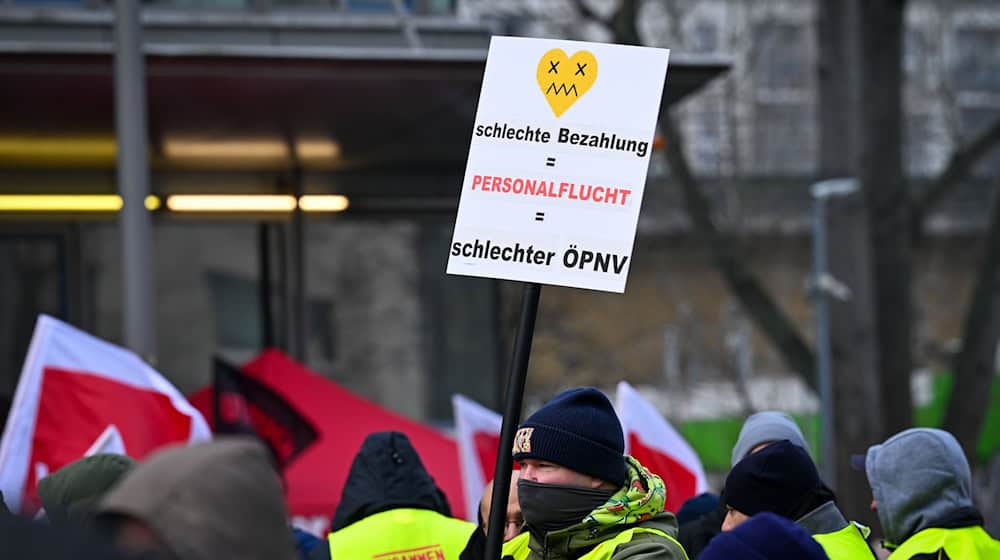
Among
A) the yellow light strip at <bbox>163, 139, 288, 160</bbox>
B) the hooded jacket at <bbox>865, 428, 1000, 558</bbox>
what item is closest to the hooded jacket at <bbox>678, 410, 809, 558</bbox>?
the hooded jacket at <bbox>865, 428, 1000, 558</bbox>

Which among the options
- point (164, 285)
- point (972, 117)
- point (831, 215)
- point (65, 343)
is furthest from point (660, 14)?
point (65, 343)

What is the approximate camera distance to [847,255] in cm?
1516

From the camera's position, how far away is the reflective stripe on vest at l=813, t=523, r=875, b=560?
438 cm

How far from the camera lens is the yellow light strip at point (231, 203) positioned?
1216cm

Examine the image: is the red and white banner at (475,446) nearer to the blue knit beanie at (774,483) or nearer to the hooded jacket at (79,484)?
the blue knit beanie at (774,483)

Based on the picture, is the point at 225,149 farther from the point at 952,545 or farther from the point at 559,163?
the point at 952,545

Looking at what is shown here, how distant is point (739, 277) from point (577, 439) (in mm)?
12579

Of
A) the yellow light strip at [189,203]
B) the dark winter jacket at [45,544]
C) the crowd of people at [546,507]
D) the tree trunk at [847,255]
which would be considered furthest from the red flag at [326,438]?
the dark winter jacket at [45,544]

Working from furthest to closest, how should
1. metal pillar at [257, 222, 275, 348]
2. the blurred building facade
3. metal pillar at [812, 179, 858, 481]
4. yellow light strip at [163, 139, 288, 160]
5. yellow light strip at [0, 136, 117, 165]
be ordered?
metal pillar at [812, 179, 858, 481], metal pillar at [257, 222, 275, 348], yellow light strip at [163, 139, 288, 160], yellow light strip at [0, 136, 117, 165], the blurred building facade

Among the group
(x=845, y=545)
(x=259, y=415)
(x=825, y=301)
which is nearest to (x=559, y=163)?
(x=845, y=545)

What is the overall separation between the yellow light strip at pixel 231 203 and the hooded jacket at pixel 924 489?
7829 millimetres

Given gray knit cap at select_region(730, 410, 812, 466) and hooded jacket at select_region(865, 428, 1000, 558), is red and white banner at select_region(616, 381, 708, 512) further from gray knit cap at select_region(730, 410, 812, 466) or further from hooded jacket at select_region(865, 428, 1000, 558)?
hooded jacket at select_region(865, 428, 1000, 558)

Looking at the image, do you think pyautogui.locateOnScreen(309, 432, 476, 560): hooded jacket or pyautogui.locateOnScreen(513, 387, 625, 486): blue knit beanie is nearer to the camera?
pyautogui.locateOnScreen(513, 387, 625, 486): blue knit beanie

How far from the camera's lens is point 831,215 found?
15.7 m
